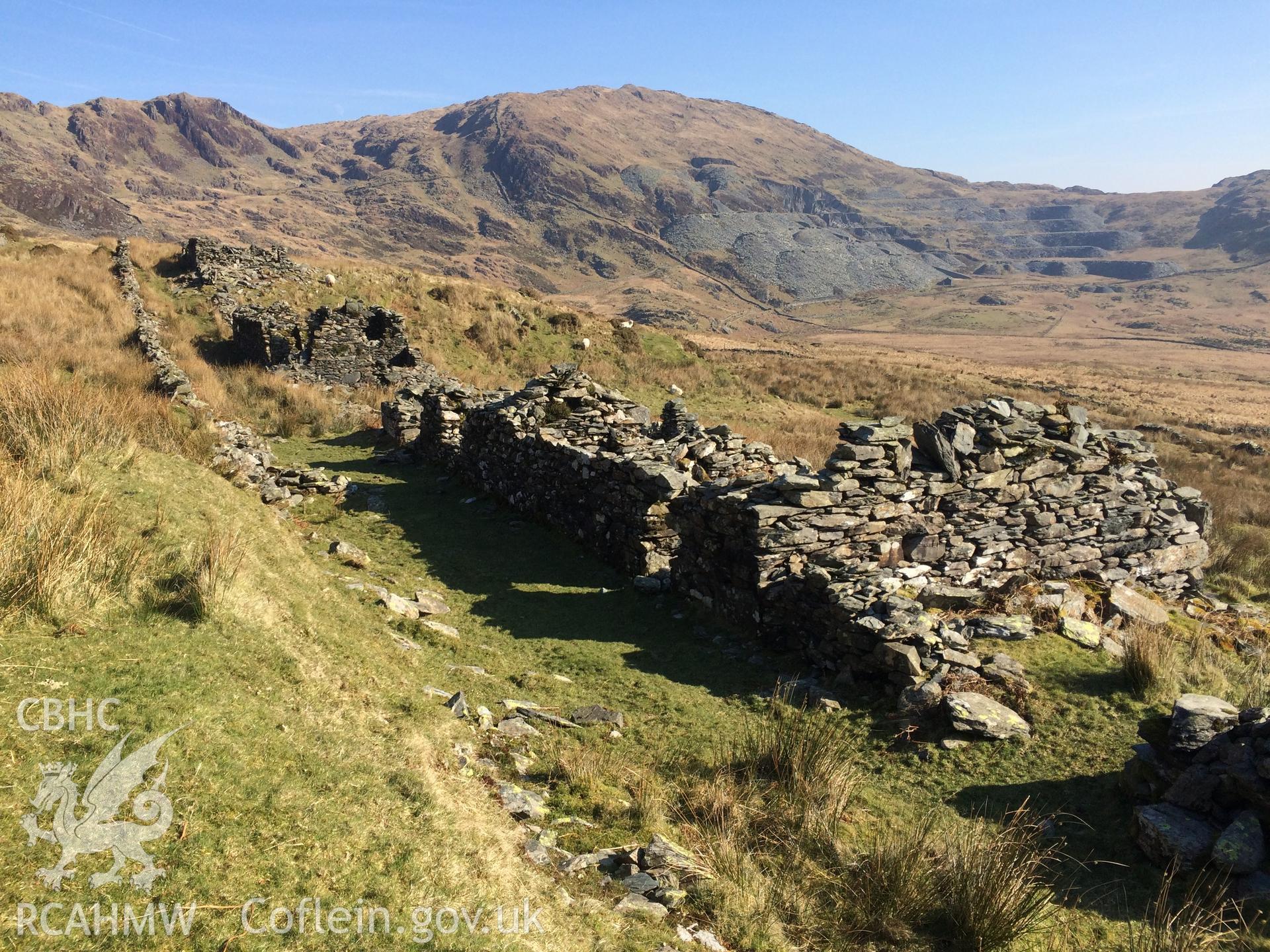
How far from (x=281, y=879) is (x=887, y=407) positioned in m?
31.0

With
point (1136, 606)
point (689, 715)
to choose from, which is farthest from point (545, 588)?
point (1136, 606)

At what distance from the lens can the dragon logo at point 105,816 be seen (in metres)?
3.19

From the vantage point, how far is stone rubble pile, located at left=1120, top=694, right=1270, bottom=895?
455 centimetres

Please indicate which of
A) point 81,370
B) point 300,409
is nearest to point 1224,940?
point 81,370

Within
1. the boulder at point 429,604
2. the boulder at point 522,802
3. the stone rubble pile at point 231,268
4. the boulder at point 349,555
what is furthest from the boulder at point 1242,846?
the stone rubble pile at point 231,268

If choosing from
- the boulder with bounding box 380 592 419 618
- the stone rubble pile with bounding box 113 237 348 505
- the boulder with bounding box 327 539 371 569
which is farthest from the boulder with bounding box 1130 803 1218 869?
the stone rubble pile with bounding box 113 237 348 505

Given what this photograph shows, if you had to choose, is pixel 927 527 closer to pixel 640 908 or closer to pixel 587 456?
pixel 587 456

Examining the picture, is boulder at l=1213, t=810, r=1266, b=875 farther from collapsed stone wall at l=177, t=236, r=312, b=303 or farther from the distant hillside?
the distant hillside

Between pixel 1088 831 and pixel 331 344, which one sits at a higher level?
pixel 331 344

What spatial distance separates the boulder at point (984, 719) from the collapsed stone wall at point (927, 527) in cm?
84

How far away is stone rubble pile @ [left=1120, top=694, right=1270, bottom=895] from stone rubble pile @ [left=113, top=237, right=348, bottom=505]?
1118cm

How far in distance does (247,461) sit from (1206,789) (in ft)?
42.2

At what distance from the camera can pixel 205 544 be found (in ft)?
20.5

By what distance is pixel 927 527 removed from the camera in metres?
9.51
